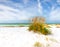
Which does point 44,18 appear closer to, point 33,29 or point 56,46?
point 33,29

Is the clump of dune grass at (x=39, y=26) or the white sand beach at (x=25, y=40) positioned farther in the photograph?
the clump of dune grass at (x=39, y=26)

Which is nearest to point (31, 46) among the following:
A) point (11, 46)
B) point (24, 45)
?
point (24, 45)

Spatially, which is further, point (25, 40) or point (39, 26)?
point (39, 26)

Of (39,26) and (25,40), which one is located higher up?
(39,26)

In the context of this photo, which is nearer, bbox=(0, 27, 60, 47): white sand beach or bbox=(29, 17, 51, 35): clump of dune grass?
bbox=(0, 27, 60, 47): white sand beach

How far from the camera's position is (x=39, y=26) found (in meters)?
5.88

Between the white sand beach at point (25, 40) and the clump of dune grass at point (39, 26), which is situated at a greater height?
the clump of dune grass at point (39, 26)

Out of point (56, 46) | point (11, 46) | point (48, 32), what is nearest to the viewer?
point (11, 46)

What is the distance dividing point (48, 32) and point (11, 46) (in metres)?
2.53

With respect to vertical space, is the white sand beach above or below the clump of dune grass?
below

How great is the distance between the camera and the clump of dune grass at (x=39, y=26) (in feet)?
18.9

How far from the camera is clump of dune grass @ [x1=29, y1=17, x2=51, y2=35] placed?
5.77 meters

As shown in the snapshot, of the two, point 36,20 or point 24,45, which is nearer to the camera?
point 24,45

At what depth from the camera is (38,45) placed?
3480 millimetres
